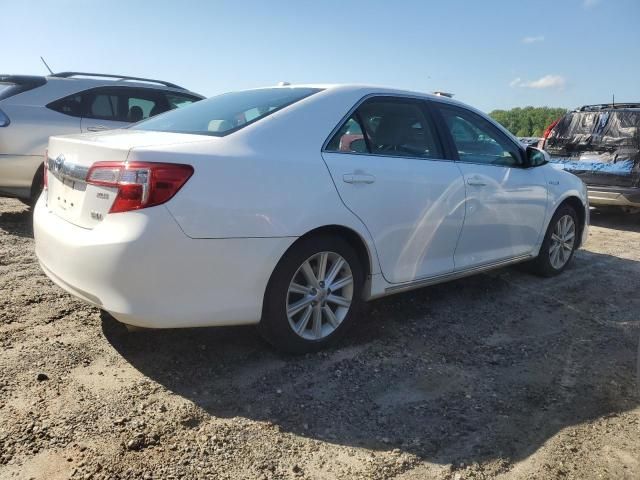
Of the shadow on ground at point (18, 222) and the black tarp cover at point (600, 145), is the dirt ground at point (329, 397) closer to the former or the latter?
the shadow on ground at point (18, 222)

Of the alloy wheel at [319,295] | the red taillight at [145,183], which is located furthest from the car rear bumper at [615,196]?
the red taillight at [145,183]

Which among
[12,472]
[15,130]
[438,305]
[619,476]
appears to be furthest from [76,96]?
[619,476]

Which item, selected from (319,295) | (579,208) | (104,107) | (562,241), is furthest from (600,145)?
(104,107)

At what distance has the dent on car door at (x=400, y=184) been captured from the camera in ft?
10.6

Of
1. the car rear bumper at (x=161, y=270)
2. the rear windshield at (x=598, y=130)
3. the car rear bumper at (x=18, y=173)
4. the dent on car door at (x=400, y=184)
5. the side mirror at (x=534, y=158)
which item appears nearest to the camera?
the car rear bumper at (x=161, y=270)

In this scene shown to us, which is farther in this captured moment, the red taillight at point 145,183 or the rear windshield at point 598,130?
the rear windshield at point 598,130

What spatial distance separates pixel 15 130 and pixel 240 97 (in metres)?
3.25

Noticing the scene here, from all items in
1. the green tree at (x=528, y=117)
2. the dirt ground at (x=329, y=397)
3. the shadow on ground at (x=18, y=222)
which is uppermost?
the green tree at (x=528, y=117)

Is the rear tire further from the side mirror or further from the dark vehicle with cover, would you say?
the dark vehicle with cover

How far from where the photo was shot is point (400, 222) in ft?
11.3

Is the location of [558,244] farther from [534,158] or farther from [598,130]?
[598,130]

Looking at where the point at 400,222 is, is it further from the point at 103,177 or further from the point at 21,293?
the point at 21,293

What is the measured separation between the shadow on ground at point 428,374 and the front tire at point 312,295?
0.44ft

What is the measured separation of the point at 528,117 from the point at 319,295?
2198 inches
